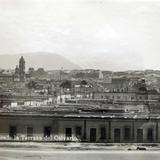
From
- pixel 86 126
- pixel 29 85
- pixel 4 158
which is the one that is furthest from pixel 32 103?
pixel 86 126

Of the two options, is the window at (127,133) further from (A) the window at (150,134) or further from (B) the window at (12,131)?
(B) the window at (12,131)

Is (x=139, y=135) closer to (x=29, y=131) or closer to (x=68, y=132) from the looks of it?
(x=68, y=132)

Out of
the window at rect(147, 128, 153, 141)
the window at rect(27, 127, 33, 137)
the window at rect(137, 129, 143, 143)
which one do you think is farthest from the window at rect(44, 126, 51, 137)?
the window at rect(147, 128, 153, 141)

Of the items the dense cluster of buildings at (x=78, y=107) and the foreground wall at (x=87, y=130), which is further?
the foreground wall at (x=87, y=130)

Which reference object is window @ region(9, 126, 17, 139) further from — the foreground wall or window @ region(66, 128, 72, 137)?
window @ region(66, 128, 72, 137)

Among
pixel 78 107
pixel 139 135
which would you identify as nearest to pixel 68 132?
pixel 78 107

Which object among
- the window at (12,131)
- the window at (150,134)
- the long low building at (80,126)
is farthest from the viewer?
the window at (150,134)

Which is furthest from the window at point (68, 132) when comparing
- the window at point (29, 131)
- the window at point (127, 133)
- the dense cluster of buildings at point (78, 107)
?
the window at point (127, 133)
